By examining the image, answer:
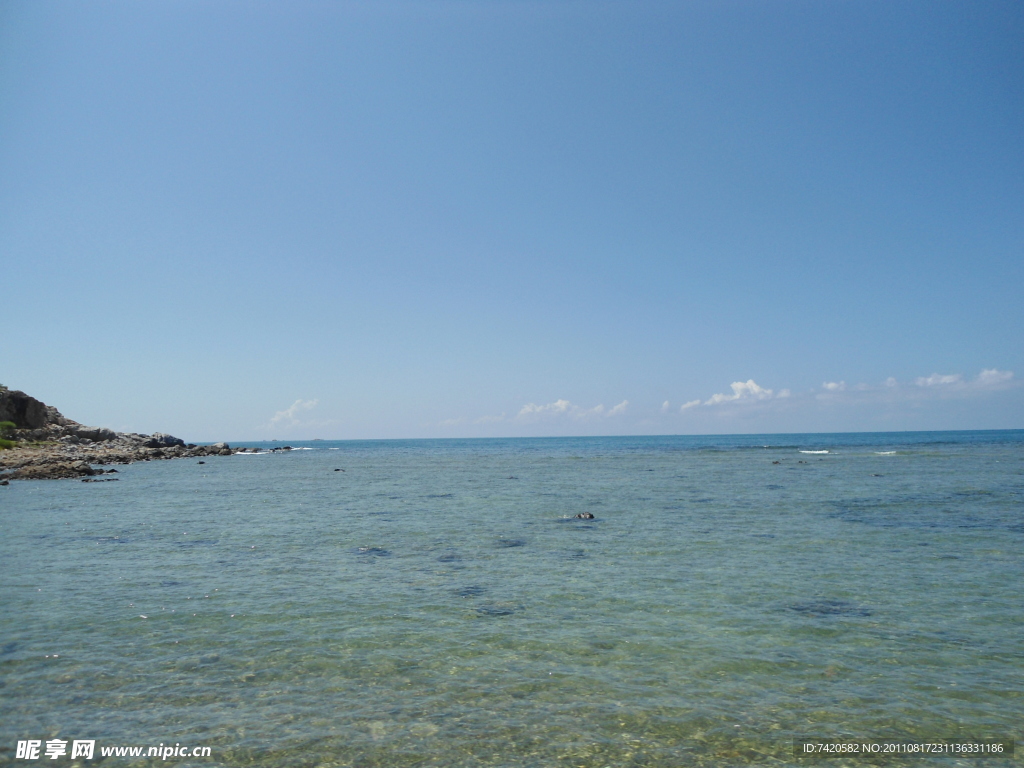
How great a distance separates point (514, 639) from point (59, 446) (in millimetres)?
88874

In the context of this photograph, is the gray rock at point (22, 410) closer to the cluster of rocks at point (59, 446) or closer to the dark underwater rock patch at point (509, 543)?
the cluster of rocks at point (59, 446)

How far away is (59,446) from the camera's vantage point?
77250mm

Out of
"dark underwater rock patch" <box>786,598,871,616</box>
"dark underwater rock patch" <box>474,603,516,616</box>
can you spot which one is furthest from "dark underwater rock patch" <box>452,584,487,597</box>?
"dark underwater rock patch" <box>786,598,871,616</box>

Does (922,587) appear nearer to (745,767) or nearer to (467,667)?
(745,767)

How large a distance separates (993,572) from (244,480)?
2154 inches

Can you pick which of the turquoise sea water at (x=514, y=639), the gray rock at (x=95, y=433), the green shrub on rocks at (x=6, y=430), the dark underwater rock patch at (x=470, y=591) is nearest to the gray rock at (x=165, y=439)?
the gray rock at (x=95, y=433)

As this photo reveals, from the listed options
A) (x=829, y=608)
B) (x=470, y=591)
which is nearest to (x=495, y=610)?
(x=470, y=591)

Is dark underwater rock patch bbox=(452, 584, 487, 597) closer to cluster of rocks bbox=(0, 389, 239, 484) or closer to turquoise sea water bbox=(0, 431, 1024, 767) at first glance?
turquoise sea water bbox=(0, 431, 1024, 767)

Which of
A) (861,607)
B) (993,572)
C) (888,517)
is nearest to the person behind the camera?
(861,607)

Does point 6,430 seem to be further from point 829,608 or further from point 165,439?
point 829,608

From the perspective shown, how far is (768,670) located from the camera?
982cm

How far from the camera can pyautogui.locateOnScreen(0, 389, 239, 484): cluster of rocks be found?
5294 cm

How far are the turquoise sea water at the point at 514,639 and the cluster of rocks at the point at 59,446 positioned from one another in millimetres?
33987

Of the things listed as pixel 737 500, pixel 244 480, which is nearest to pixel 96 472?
pixel 244 480
